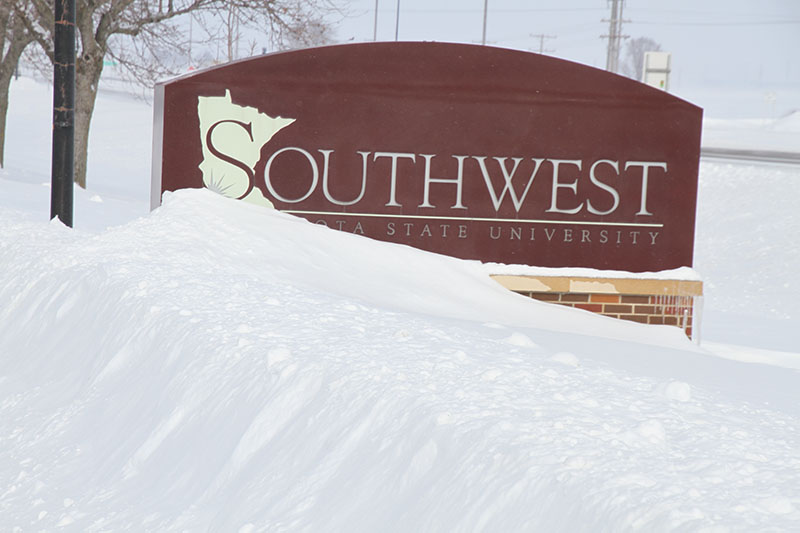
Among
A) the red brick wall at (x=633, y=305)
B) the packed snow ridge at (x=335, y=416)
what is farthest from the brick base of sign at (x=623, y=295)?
the packed snow ridge at (x=335, y=416)

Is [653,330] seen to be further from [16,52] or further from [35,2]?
[16,52]

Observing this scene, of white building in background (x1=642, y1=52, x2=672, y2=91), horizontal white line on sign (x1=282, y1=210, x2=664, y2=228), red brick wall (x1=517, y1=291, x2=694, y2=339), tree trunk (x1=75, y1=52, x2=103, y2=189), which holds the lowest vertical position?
red brick wall (x1=517, y1=291, x2=694, y2=339)

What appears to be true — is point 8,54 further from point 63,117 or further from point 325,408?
point 325,408

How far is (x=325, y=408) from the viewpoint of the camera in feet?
10.8

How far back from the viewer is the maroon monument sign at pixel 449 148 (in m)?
7.56

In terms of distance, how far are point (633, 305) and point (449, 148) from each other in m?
1.95

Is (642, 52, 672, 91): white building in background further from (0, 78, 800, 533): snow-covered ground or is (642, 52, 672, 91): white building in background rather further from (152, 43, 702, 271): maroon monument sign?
(0, 78, 800, 533): snow-covered ground

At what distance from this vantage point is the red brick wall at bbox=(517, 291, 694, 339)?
7.90m

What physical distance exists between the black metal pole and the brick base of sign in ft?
12.7

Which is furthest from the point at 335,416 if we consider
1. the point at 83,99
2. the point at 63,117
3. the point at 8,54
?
the point at 8,54

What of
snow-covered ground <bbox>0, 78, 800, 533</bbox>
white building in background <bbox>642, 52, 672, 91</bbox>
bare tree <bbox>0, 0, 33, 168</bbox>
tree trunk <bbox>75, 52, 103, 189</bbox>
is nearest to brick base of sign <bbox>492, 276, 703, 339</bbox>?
snow-covered ground <bbox>0, 78, 800, 533</bbox>

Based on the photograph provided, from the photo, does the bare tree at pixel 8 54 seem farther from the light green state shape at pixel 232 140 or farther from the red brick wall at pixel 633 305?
the red brick wall at pixel 633 305

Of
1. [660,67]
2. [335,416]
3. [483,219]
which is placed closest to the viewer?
[335,416]

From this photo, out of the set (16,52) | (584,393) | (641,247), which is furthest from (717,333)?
(16,52)
